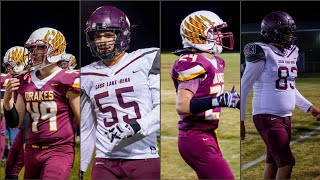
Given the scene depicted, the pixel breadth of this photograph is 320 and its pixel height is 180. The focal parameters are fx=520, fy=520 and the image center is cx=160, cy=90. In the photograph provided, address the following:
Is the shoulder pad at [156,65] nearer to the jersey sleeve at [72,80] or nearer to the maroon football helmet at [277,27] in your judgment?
the jersey sleeve at [72,80]

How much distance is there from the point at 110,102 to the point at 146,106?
29cm

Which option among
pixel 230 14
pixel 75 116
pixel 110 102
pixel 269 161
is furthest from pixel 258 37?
pixel 75 116

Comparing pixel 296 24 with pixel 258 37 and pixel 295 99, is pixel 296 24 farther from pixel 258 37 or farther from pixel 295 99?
pixel 295 99

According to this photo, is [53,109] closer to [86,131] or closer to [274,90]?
[86,131]

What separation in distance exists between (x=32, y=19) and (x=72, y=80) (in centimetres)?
65

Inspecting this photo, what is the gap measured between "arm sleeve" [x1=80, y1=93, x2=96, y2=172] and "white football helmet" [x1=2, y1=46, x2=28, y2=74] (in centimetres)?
65

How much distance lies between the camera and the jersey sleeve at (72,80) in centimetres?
426

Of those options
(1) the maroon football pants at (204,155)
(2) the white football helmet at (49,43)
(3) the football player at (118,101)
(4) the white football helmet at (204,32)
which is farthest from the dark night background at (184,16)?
(2) the white football helmet at (49,43)

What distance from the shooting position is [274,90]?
4.19m

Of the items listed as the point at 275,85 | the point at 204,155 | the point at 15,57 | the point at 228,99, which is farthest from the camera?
the point at 15,57

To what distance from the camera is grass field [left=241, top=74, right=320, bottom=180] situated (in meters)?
4.24

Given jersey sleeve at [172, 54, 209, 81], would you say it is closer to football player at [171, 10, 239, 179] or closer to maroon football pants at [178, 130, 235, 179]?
football player at [171, 10, 239, 179]

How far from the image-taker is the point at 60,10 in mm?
4379

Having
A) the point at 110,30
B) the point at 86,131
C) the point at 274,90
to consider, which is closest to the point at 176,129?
the point at 86,131
